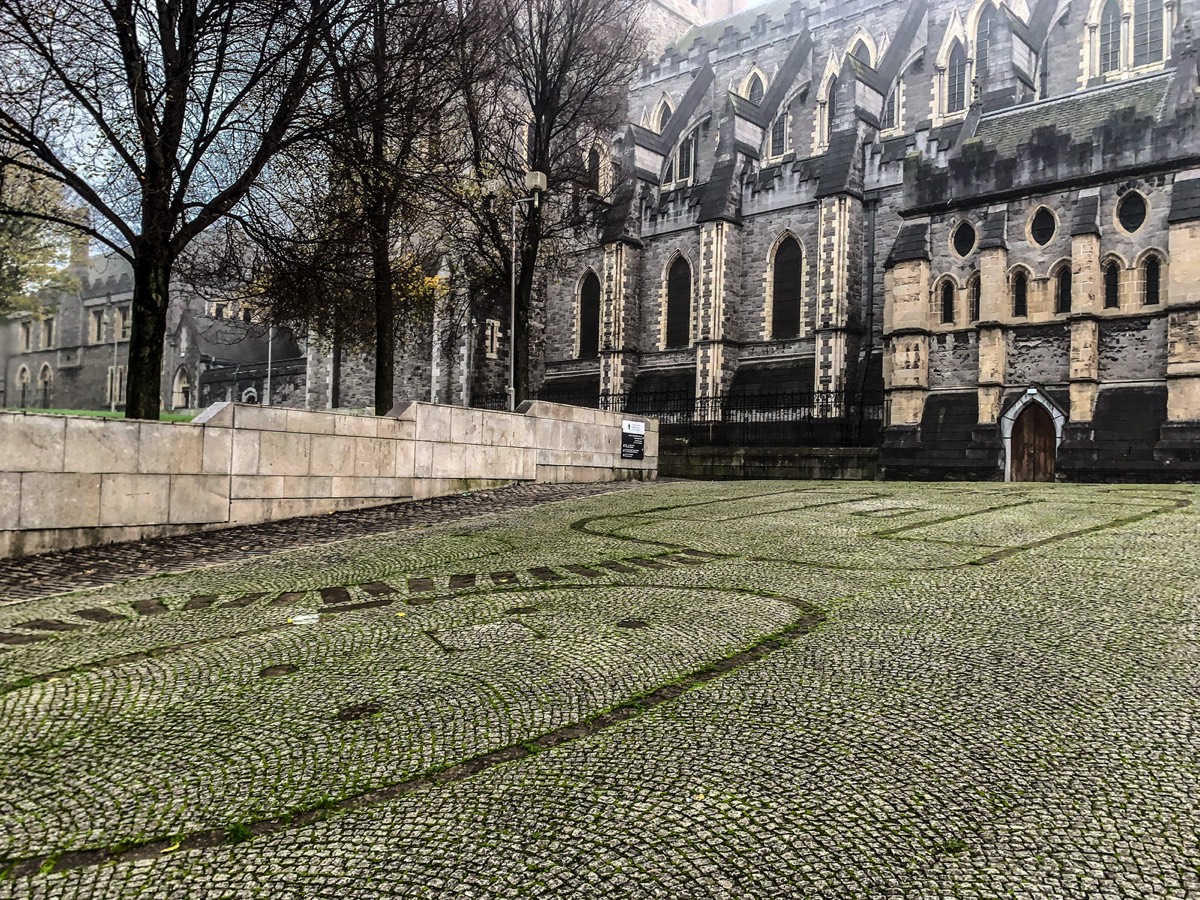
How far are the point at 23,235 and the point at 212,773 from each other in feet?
93.5

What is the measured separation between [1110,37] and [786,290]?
13.3m

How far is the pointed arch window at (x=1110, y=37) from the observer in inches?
1083

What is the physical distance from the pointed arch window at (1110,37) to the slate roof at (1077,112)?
843 centimetres

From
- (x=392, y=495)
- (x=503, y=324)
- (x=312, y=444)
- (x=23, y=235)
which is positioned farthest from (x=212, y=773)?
(x=503, y=324)

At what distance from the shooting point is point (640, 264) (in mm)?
34219

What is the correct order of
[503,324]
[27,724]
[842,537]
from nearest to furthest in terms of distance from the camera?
[27,724]
[842,537]
[503,324]

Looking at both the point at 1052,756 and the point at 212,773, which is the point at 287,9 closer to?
the point at 212,773

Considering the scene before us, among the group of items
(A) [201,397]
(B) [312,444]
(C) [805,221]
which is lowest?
(B) [312,444]

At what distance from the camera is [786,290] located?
30734mm

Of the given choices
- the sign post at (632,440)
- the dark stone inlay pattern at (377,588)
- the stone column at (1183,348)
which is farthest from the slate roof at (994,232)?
the dark stone inlay pattern at (377,588)

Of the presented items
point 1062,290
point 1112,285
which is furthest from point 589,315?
point 1112,285

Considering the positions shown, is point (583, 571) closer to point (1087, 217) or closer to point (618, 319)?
point (1087, 217)

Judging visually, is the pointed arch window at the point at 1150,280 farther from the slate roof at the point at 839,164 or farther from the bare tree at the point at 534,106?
the bare tree at the point at 534,106

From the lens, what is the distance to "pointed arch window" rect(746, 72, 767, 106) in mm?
37438
